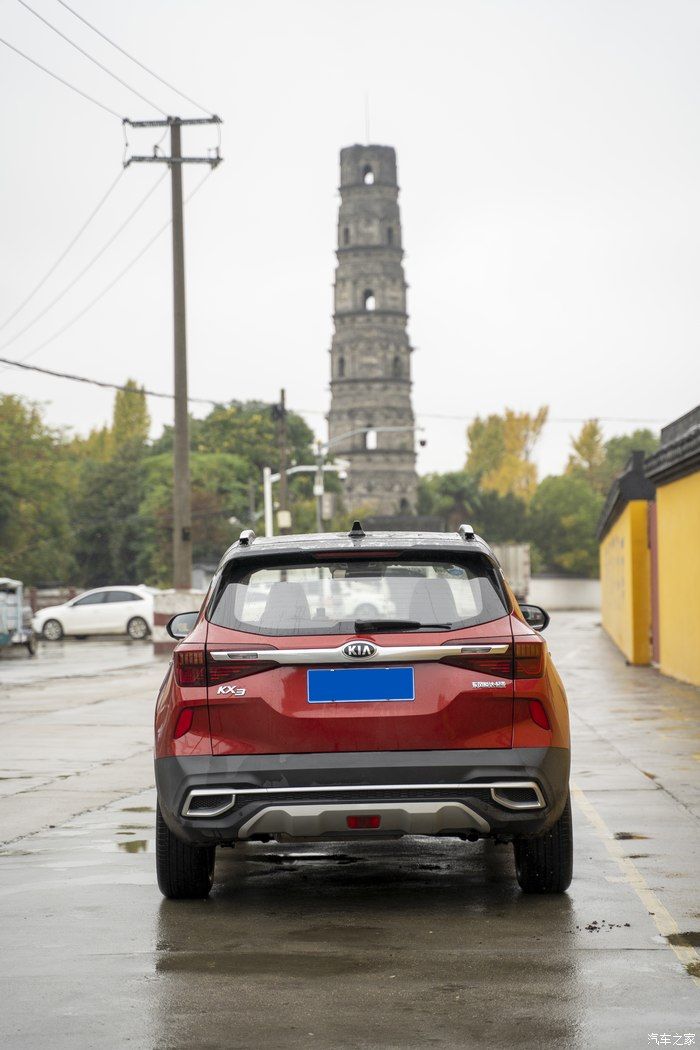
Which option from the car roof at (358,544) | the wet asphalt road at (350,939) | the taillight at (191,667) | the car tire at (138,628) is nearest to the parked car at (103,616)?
the car tire at (138,628)

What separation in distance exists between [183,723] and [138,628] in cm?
3639

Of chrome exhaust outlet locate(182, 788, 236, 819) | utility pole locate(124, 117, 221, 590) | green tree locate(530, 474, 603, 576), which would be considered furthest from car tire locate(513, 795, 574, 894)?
green tree locate(530, 474, 603, 576)

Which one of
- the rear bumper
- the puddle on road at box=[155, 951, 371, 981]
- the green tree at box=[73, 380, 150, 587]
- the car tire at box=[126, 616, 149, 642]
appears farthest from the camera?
the green tree at box=[73, 380, 150, 587]

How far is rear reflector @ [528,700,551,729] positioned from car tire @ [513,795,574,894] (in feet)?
1.83

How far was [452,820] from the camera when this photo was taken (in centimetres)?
634

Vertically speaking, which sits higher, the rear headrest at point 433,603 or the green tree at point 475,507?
the green tree at point 475,507

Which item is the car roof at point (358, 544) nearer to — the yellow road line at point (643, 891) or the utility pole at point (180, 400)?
the yellow road line at point (643, 891)

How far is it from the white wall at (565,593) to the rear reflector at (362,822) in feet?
288

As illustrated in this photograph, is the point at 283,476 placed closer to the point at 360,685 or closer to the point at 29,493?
the point at 29,493

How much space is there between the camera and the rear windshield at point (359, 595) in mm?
6566

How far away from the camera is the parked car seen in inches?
1674

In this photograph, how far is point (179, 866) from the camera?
22.9 ft

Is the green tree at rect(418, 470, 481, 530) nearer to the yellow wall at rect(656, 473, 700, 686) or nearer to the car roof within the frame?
the yellow wall at rect(656, 473, 700, 686)

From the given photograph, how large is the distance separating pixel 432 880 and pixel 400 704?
1.46 m
